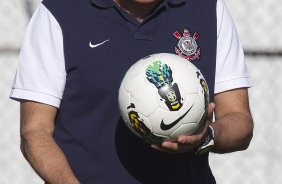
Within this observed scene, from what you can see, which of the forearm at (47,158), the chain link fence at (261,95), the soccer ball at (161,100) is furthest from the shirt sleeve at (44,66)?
the chain link fence at (261,95)

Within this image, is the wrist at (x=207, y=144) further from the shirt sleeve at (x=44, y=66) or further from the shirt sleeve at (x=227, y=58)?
the shirt sleeve at (x=44, y=66)

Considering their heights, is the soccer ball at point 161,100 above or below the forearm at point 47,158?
above

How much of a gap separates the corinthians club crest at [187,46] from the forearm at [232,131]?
0.24m

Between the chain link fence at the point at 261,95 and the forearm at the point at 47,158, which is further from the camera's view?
the chain link fence at the point at 261,95

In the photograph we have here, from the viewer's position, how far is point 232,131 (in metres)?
2.80

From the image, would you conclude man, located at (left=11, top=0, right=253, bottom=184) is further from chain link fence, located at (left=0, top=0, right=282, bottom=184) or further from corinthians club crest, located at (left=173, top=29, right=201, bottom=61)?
chain link fence, located at (left=0, top=0, right=282, bottom=184)

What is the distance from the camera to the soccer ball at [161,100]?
2.46 metres

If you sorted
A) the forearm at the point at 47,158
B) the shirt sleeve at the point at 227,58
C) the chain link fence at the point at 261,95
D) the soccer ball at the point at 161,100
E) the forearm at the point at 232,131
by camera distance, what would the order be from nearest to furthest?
the soccer ball at the point at 161,100, the forearm at the point at 47,158, the forearm at the point at 232,131, the shirt sleeve at the point at 227,58, the chain link fence at the point at 261,95

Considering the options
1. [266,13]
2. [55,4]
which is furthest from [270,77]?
[55,4]

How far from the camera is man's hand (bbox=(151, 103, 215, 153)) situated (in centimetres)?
249

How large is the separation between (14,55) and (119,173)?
7.60 ft

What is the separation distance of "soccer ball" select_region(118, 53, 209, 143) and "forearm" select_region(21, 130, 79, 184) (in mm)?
271

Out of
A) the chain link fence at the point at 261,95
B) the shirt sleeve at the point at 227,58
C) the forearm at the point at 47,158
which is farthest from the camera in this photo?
the chain link fence at the point at 261,95

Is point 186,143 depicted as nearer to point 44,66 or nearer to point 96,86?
point 96,86
